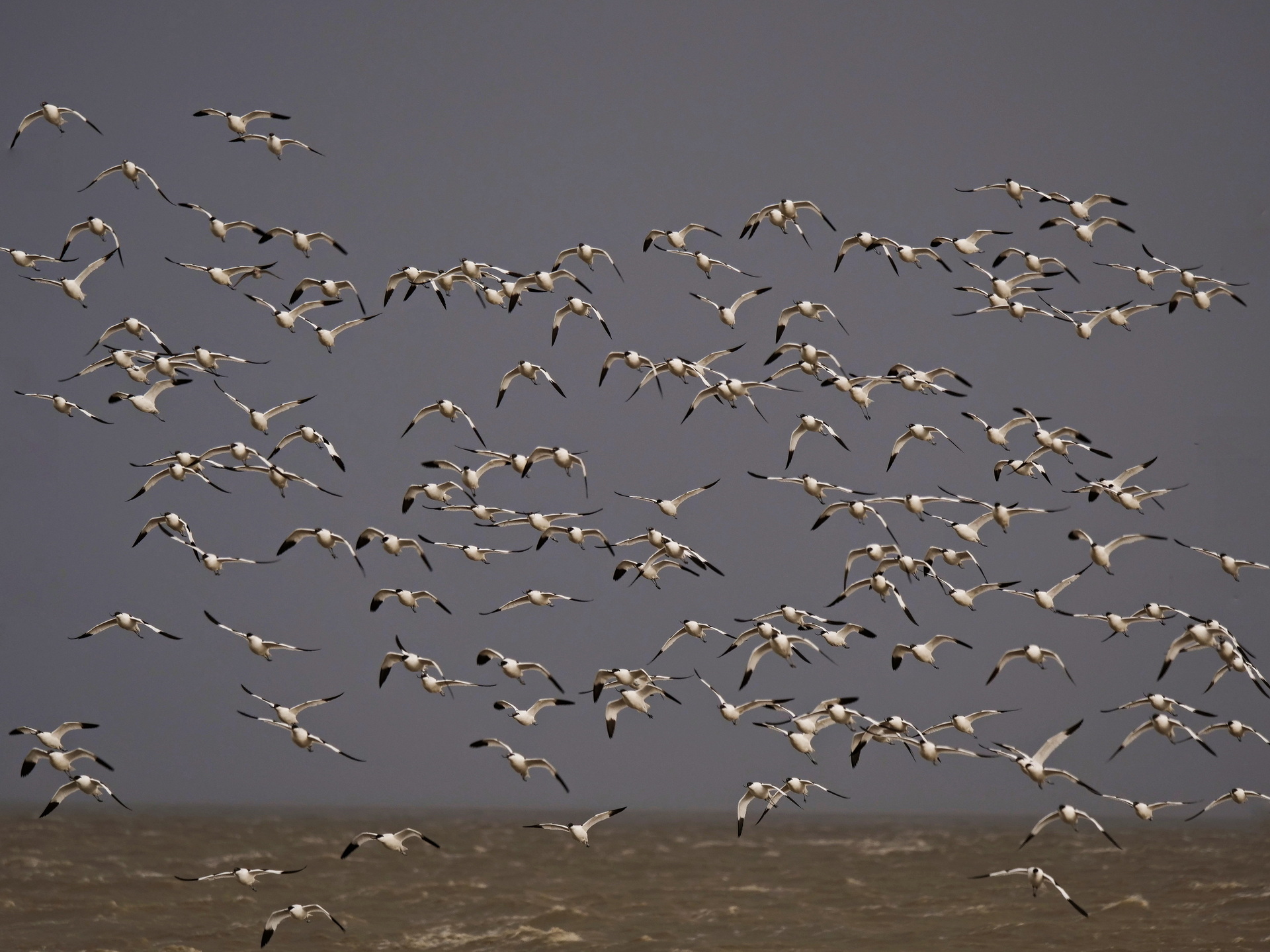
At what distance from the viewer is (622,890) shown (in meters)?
45.7

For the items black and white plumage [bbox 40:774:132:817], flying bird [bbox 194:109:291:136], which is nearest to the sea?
black and white plumage [bbox 40:774:132:817]

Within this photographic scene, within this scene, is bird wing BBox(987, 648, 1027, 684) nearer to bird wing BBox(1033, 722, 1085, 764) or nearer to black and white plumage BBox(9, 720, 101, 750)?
bird wing BBox(1033, 722, 1085, 764)

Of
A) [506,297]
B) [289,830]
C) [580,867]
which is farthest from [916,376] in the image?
[289,830]

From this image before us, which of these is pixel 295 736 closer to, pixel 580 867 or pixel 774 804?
pixel 774 804

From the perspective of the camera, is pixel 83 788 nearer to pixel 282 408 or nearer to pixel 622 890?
pixel 282 408

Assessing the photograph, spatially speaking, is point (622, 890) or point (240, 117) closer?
point (240, 117)

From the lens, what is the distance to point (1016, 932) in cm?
3950

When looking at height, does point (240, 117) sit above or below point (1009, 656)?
above

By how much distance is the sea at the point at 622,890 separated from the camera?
38.5m

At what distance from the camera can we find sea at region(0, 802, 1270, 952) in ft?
126

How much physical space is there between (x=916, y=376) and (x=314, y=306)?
1161 centimetres

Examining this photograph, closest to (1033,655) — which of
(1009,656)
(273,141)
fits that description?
(1009,656)

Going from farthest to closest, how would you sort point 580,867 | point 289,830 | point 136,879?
point 289,830, point 580,867, point 136,879

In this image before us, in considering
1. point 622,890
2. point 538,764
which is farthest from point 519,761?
point 622,890
